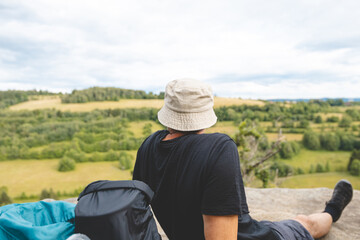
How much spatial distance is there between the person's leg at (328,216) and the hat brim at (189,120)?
169cm

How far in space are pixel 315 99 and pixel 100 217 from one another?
7183 centimetres

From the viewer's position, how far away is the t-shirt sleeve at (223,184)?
1.15m

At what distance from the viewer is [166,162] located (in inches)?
55.4

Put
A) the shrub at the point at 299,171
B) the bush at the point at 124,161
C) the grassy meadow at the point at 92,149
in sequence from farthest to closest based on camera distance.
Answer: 1. the bush at the point at 124,161
2. the grassy meadow at the point at 92,149
3. the shrub at the point at 299,171

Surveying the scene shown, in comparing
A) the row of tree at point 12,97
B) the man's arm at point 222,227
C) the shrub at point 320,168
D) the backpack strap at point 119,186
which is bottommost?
the shrub at point 320,168

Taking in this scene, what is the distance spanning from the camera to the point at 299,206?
3.65m

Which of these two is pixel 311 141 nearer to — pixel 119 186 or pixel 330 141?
pixel 330 141

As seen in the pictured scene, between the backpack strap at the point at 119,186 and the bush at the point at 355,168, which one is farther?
the bush at the point at 355,168

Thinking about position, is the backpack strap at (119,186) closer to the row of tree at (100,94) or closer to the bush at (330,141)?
the row of tree at (100,94)

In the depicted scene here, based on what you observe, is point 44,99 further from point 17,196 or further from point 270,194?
point 270,194

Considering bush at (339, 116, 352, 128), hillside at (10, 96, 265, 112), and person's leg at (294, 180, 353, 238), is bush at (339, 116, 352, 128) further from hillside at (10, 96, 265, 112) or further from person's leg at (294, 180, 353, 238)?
person's leg at (294, 180, 353, 238)

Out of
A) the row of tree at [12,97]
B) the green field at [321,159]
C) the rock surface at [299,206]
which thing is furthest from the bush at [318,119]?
the row of tree at [12,97]

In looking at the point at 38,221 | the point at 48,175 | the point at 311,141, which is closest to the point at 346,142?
the point at 311,141

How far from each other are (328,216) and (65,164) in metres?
53.0
